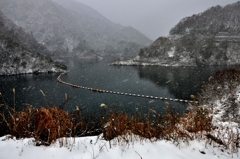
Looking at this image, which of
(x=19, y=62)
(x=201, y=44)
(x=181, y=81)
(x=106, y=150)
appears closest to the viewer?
(x=106, y=150)

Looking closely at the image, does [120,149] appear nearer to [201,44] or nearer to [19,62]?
[19,62]

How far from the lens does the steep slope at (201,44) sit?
83938 mm

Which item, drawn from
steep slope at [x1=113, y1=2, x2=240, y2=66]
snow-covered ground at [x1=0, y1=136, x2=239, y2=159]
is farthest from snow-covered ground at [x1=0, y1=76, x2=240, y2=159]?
steep slope at [x1=113, y1=2, x2=240, y2=66]

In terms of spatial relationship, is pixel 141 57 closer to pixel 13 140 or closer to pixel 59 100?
pixel 59 100

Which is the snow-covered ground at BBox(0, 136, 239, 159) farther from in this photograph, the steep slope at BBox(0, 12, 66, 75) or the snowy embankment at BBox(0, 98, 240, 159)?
the steep slope at BBox(0, 12, 66, 75)

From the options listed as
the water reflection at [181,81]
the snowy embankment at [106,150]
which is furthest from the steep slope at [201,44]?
the snowy embankment at [106,150]

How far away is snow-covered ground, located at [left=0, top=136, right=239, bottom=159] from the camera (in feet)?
14.0

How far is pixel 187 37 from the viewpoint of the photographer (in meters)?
101

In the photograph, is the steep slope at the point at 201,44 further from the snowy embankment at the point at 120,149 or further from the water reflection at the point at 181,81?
the snowy embankment at the point at 120,149

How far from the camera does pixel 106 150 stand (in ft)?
15.3

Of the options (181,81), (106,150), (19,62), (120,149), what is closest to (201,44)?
(181,81)

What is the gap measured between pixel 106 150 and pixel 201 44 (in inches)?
4106

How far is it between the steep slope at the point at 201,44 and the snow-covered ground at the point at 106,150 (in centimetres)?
7867

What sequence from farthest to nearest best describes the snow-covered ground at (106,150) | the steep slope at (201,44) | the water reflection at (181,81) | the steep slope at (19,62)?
the steep slope at (201,44)
the steep slope at (19,62)
the water reflection at (181,81)
the snow-covered ground at (106,150)
